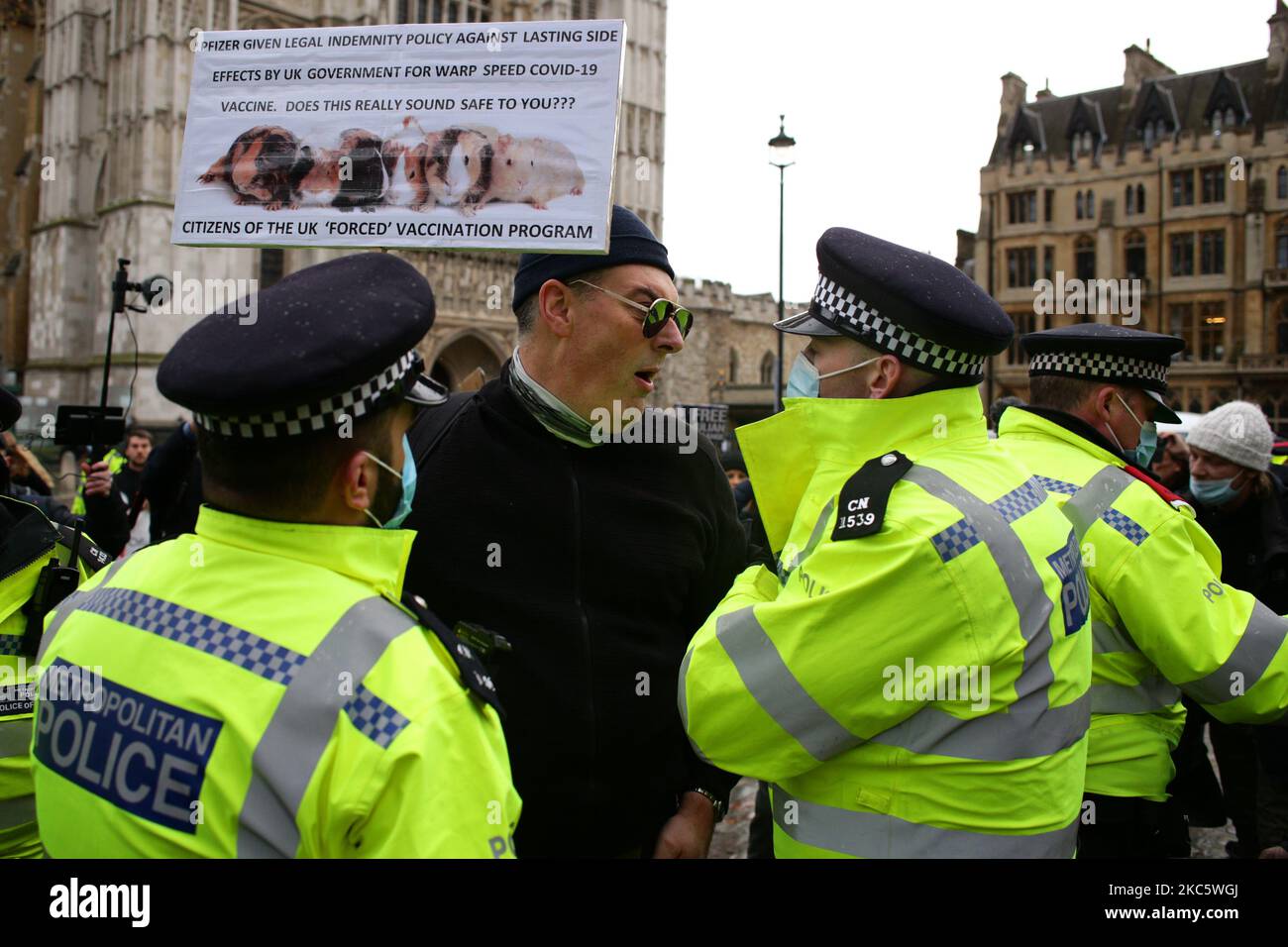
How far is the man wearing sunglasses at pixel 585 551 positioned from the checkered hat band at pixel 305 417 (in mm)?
845

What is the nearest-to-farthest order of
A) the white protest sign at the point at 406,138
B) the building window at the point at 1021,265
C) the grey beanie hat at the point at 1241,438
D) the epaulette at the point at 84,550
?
the white protest sign at the point at 406,138
the epaulette at the point at 84,550
the grey beanie hat at the point at 1241,438
the building window at the point at 1021,265

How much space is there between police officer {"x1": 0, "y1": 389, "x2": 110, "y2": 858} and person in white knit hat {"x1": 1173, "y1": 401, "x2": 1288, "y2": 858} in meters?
3.49

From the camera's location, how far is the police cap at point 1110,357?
2.90m

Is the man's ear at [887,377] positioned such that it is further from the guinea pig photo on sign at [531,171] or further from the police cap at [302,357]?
the police cap at [302,357]

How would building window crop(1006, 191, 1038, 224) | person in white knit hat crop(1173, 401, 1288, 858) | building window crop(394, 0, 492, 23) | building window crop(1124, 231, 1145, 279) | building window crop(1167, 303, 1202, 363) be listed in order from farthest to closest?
building window crop(1006, 191, 1038, 224) → building window crop(1124, 231, 1145, 279) → building window crop(1167, 303, 1202, 363) → building window crop(394, 0, 492, 23) → person in white knit hat crop(1173, 401, 1288, 858)

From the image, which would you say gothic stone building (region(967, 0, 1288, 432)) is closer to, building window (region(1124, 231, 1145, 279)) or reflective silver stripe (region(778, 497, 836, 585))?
building window (region(1124, 231, 1145, 279))

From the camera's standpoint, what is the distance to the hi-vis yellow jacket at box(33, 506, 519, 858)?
1262 mm

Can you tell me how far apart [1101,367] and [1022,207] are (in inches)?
1566

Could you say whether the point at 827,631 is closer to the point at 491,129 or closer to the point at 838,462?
the point at 838,462

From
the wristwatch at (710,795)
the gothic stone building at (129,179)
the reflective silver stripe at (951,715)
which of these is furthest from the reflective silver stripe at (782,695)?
the gothic stone building at (129,179)

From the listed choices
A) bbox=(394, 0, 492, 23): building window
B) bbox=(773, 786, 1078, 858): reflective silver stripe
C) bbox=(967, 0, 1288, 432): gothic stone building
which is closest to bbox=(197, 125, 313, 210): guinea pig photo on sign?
bbox=(773, 786, 1078, 858): reflective silver stripe

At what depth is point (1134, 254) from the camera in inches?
1474

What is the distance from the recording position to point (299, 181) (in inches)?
87.0
